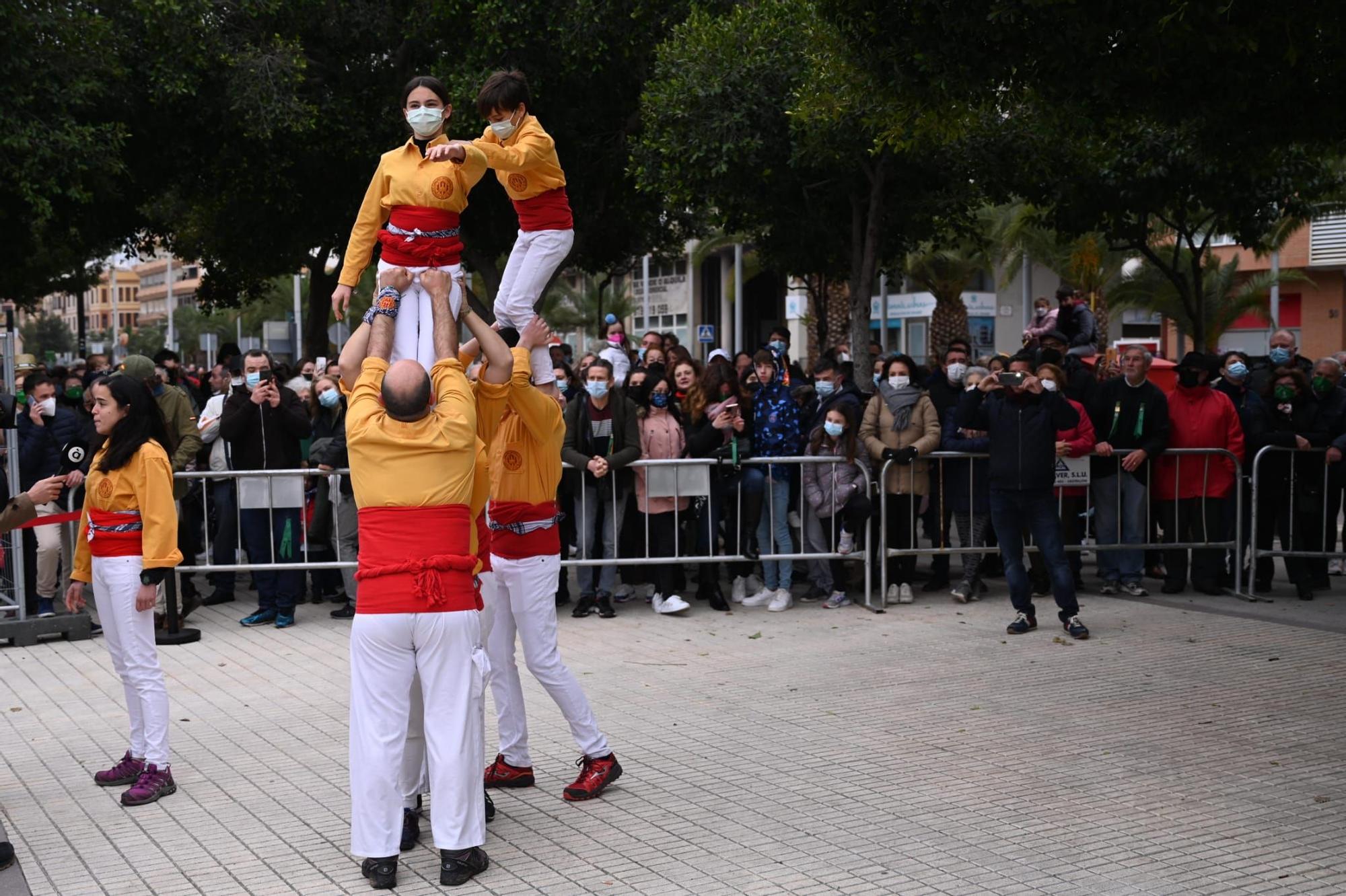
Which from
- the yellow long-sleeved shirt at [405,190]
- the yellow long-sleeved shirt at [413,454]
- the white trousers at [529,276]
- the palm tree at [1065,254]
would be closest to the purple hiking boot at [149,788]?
the yellow long-sleeved shirt at [413,454]

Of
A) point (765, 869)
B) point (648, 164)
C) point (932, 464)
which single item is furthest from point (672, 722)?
point (648, 164)

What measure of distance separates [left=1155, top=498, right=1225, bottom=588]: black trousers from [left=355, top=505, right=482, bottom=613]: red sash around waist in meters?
8.05

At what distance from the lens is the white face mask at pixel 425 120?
6410 millimetres

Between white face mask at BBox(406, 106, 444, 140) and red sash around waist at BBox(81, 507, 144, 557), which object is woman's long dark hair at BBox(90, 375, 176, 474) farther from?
white face mask at BBox(406, 106, 444, 140)

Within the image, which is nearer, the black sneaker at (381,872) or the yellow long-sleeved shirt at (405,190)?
the black sneaker at (381,872)

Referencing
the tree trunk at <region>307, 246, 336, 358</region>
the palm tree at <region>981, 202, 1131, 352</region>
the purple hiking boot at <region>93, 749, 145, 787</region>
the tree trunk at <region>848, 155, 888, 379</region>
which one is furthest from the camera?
the palm tree at <region>981, 202, 1131, 352</region>

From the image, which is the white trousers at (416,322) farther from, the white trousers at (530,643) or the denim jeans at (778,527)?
the denim jeans at (778,527)

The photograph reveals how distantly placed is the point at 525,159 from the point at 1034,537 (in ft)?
18.3

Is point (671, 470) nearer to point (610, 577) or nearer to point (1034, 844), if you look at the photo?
point (610, 577)

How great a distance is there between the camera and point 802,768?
23.4 feet

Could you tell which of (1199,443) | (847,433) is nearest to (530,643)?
(847,433)

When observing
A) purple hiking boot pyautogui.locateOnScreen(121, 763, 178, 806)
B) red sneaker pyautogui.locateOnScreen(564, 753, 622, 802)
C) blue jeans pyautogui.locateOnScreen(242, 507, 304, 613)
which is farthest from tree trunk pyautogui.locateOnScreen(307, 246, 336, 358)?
red sneaker pyautogui.locateOnScreen(564, 753, 622, 802)

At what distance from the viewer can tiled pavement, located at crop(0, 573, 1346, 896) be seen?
18.8ft

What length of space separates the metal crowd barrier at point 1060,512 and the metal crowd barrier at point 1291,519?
0.12 meters
